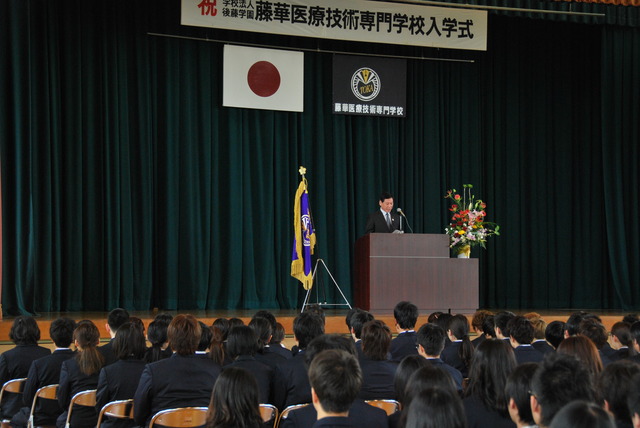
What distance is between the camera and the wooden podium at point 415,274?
7.67 m

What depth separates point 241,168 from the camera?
10383 millimetres

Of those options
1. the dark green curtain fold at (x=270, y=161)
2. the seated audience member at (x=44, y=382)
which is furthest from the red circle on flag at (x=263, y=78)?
the seated audience member at (x=44, y=382)

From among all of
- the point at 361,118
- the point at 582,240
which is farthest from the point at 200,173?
the point at 582,240

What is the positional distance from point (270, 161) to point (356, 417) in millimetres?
8150

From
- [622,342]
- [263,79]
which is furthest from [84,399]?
[263,79]

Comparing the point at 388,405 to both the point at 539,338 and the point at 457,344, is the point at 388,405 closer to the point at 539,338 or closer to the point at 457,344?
the point at 457,344

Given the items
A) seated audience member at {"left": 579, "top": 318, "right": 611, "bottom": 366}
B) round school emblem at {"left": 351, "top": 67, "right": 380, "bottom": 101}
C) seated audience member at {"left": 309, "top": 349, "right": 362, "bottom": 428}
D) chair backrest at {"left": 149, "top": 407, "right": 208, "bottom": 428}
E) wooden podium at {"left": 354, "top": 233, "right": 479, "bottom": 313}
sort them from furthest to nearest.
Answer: round school emblem at {"left": 351, "top": 67, "right": 380, "bottom": 101} < wooden podium at {"left": 354, "top": 233, "right": 479, "bottom": 313} < seated audience member at {"left": 579, "top": 318, "right": 611, "bottom": 366} < chair backrest at {"left": 149, "top": 407, "right": 208, "bottom": 428} < seated audience member at {"left": 309, "top": 349, "right": 362, "bottom": 428}

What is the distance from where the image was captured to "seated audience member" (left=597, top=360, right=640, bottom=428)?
2279 millimetres

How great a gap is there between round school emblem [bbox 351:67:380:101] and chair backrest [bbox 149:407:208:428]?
810 centimetres

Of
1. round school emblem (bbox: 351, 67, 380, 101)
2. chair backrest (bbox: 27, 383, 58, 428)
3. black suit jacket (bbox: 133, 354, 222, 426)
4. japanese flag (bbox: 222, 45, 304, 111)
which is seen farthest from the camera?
round school emblem (bbox: 351, 67, 380, 101)

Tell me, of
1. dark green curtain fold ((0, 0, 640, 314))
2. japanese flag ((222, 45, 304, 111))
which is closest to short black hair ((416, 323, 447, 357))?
dark green curtain fold ((0, 0, 640, 314))

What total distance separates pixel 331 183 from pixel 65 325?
22.9 feet

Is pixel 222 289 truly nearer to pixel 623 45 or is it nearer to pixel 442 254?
pixel 442 254

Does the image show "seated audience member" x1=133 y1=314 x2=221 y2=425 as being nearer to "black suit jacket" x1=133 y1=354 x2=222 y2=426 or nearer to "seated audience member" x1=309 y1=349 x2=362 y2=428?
"black suit jacket" x1=133 y1=354 x2=222 y2=426
